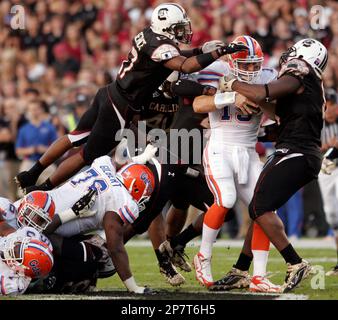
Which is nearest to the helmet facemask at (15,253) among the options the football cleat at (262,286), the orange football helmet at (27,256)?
the orange football helmet at (27,256)

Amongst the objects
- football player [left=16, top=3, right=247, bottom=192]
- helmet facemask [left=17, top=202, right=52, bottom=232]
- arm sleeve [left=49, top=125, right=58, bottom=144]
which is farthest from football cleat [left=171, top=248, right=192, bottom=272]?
arm sleeve [left=49, top=125, right=58, bottom=144]

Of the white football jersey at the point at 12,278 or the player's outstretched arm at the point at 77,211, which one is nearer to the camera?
the white football jersey at the point at 12,278

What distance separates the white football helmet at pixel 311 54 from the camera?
286 inches

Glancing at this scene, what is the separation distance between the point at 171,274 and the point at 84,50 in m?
7.40

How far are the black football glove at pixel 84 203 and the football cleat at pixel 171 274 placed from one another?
112 centimetres

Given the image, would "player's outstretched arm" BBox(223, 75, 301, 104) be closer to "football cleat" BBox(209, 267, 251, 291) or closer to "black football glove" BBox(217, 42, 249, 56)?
"black football glove" BBox(217, 42, 249, 56)

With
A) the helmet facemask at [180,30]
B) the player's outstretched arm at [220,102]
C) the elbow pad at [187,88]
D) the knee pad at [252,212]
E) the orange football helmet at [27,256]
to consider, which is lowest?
the orange football helmet at [27,256]

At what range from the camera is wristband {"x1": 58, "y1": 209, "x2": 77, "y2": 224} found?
7109 millimetres

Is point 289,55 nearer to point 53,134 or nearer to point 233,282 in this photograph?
point 233,282

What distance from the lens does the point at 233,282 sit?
7.57m

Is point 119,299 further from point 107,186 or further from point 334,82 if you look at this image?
point 334,82

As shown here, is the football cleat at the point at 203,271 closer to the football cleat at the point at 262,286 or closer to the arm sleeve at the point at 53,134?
the football cleat at the point at 262,286

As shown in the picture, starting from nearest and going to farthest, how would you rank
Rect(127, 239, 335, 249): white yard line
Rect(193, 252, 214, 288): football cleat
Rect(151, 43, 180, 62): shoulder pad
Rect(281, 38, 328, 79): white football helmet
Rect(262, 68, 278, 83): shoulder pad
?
1. Rect(281, 38, 328, 79): white football helmet
2. Rect(193, 252, 214, 288): football cleat
3. Rect(151, 43, 180, 62): shoulder pad
4. Rect(262, 68, 278, 83): shoulder pad
5. Rect(127, 239, 335, 249): white yard line

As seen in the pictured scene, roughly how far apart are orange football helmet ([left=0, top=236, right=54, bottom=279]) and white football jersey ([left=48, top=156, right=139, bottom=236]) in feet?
1.53
